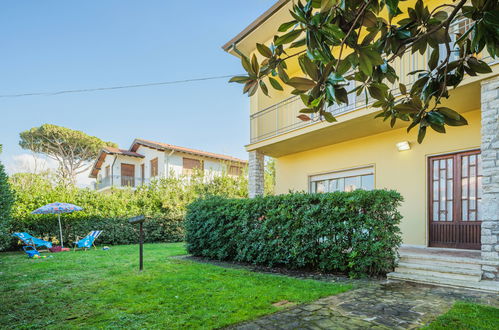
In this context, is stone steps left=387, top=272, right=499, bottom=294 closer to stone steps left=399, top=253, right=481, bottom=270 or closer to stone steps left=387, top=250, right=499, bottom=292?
stone steps left=387, top=250, right=499, bottom=292

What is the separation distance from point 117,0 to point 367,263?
12.9 m

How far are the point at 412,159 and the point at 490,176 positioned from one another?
2862mm

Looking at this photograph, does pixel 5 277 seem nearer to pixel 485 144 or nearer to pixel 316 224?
pixel 316 224

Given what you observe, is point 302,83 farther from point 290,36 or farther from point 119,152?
point 119,152

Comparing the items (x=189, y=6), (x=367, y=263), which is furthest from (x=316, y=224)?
(x=189, y=6)

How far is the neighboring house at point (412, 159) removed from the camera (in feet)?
17.7

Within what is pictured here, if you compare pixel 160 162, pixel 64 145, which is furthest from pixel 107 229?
pixel 64 145

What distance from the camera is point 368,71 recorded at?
60.5 inches

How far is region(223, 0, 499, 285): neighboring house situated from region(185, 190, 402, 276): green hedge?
79 centimetres

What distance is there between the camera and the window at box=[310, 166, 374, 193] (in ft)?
30.5

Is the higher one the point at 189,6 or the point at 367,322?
the point at 189,6

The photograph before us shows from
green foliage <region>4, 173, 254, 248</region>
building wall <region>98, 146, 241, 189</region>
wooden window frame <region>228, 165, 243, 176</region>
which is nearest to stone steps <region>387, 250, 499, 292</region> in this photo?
green foliage <region>4, 173, 254, 248</region>

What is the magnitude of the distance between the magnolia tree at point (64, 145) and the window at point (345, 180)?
77.1 ft

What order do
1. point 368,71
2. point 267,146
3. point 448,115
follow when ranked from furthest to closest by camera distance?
1. point 267,146
2. point 448,115
3. point 368,71
